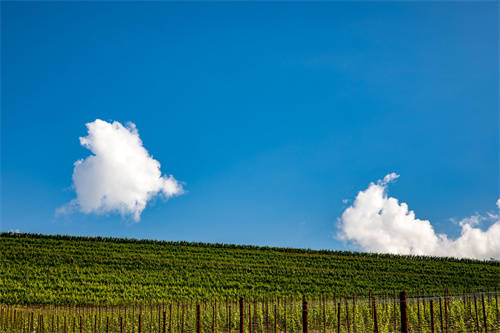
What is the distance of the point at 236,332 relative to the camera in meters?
21.3

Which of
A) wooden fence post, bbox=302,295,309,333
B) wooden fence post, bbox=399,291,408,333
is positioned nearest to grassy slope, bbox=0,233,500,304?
wooden fence post, bbox=302,295,309,333

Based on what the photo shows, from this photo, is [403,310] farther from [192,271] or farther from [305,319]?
[192,271]

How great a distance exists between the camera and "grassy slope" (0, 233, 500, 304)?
39.4 metres

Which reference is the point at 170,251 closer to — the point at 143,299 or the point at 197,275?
the point at 197,275

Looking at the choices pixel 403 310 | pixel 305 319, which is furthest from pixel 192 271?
pixel 403 310

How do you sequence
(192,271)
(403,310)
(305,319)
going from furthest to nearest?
(192,271) < (305,319) < (403,310)

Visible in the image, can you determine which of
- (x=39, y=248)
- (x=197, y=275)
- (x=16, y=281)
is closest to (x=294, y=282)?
(x=197, y=275)

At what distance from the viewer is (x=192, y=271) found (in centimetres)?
4612

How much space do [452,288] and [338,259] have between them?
12.7 m

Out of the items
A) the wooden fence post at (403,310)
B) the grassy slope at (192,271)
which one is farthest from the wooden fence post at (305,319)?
the grassy slope at (192,271)

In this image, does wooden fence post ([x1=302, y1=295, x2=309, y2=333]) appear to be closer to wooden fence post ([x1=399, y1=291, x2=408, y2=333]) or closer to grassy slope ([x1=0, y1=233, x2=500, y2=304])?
wooden fence post ([x1=399, y1=291, x2=408, y2=333])

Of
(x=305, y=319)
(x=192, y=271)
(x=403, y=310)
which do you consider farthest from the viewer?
(x=192, y=271)

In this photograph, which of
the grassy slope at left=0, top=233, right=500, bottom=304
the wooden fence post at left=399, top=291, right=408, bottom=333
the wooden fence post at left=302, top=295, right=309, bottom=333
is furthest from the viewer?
the grassy slope at left=0, top=233, right=500, bottom=304

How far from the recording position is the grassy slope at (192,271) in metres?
39.4
